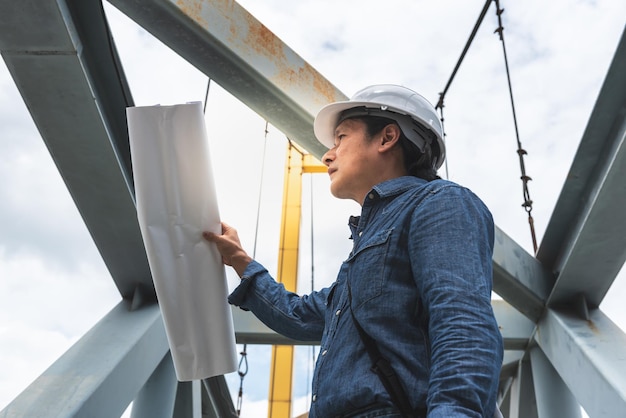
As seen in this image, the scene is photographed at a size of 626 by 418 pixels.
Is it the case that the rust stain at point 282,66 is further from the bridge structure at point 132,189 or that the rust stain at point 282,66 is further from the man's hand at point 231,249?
the man's hand at point 231,249

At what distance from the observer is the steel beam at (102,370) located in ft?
8.87

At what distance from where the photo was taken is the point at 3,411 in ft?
8.71

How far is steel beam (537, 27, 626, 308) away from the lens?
9.23 feet

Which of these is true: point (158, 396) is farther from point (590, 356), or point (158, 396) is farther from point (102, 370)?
point (590, 356)

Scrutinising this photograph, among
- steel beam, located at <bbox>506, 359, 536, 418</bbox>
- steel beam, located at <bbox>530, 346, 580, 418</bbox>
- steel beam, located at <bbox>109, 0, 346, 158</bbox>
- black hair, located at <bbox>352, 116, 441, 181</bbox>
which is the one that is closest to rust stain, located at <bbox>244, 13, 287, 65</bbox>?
steel beam, located at <bbox>109, 0, 346, 158</bbox>

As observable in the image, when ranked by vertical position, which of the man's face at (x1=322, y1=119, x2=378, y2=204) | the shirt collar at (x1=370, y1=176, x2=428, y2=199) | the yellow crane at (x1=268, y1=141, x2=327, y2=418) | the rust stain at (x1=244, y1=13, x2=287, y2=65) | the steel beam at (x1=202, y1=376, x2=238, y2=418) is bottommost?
the shirt collar at (x1=370, y1=176, x2=428, y2=199)

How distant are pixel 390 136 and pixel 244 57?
1053 mm

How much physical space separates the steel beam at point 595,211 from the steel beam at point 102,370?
224 centimetres

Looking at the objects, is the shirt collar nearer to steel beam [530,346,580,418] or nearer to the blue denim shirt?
the blue denim shirt

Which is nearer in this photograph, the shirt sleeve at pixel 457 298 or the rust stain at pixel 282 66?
the shirt sleeve at pixel 457 298

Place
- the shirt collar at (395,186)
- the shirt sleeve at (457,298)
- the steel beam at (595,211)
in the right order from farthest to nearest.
Result: 1. the steel beam at (595,211)
2. the shirt collar at (395,186)
3. the shirt sleeve at (457,298)

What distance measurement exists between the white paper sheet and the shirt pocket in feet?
2.02

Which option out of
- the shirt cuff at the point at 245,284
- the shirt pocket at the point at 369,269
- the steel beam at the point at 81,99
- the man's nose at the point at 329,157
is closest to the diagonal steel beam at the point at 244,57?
the steel beam at the point at 81,99

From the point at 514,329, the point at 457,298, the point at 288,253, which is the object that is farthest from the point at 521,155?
the point at 288,253
